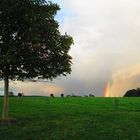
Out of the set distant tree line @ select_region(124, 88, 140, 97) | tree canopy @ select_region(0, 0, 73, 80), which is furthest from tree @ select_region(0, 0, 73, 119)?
distant tree line @ select_region(124, 88, 140, 97)

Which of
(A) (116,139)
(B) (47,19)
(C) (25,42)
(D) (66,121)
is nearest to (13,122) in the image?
(D) (66,121)

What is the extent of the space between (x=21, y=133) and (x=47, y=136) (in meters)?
2.71

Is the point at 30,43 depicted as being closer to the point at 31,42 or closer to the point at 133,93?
the point at 31,42

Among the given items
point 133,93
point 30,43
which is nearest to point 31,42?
point 30,43

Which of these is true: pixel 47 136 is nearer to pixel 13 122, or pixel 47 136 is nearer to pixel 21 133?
pixel 21 133

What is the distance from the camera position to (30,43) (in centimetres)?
4416

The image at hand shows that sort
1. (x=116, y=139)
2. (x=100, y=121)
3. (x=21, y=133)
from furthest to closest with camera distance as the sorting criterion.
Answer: (x=100, y=121) → (x=21, y=133) → (x=116, y=139)

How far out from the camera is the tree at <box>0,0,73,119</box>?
143 feet

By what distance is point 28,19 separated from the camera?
143 ft

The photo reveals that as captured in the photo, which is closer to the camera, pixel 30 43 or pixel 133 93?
pixel 30 43

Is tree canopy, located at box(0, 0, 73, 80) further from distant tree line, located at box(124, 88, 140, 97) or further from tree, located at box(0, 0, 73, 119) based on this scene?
distant tree line, located at box(124, 88, 140, 97)

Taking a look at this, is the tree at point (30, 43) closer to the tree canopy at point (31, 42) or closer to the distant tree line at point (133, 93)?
the tree canopy at point (31, 42)

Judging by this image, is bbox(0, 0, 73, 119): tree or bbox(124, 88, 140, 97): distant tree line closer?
bbox(0, 0, 73, 119): tree

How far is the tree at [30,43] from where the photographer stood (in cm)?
4369
